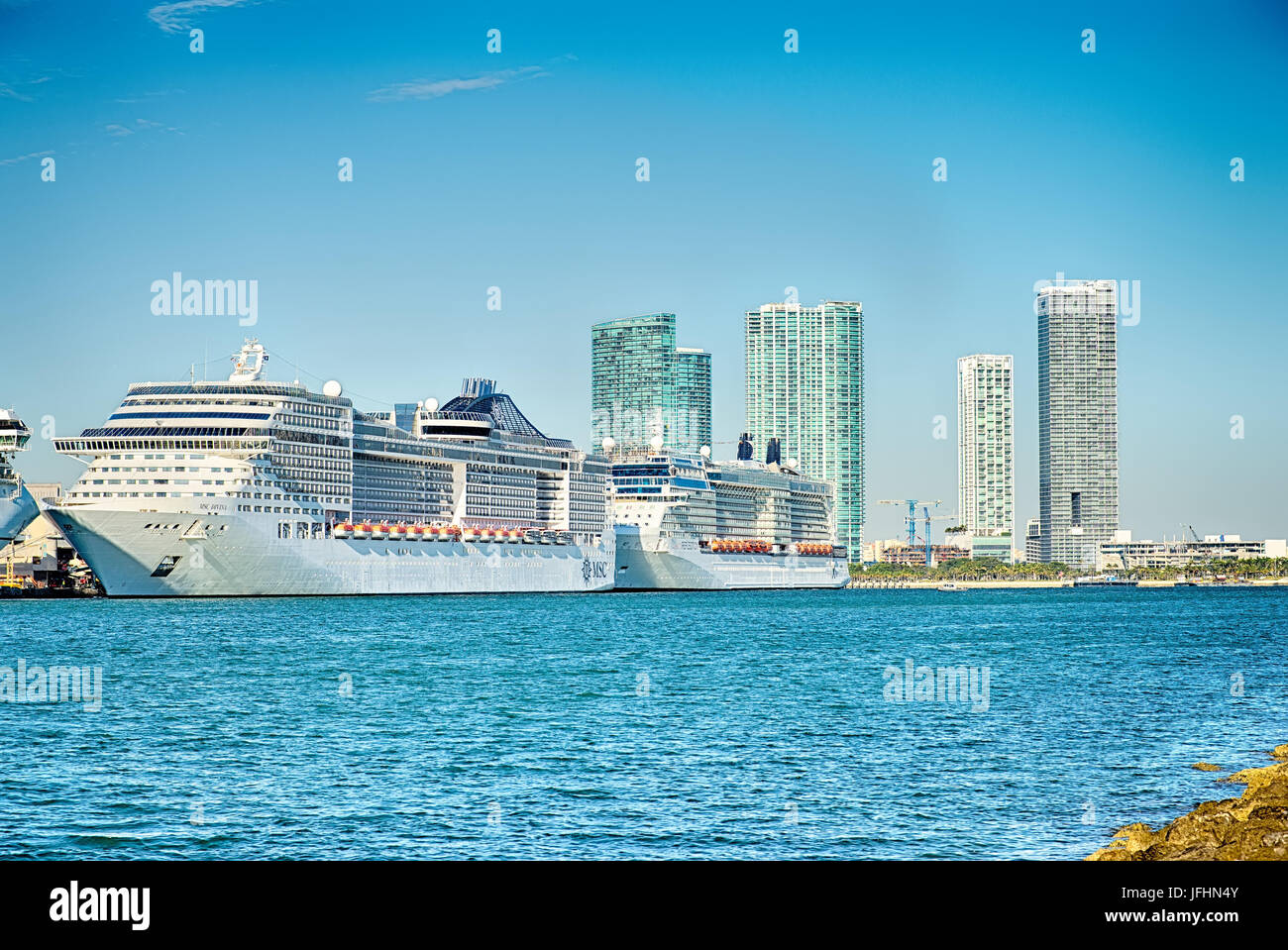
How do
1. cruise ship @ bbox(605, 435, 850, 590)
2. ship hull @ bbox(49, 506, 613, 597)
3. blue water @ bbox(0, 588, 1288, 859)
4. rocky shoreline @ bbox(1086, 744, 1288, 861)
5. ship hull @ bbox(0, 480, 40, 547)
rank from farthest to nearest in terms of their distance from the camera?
cruise ship @ bbox(605, 435, 850, 590), ship hull @ bbox(0, 480, 40, 547), ship hull @ bbox(49, 506, 613, 597), blue water @ bbox(0, 588, 1288, 859), rocky shoreline @ bbox(1086, 744, 1288, 861)

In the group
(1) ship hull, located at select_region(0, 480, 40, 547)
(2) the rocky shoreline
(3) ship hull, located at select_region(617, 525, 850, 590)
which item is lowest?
(3) ship hull, located at select_region(617, 525, 850, 590)

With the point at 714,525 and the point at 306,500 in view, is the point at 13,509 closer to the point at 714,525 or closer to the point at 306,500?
the point at 306,500

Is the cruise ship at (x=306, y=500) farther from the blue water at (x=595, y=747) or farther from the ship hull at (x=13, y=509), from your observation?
the blue water at (x=595, y=747)

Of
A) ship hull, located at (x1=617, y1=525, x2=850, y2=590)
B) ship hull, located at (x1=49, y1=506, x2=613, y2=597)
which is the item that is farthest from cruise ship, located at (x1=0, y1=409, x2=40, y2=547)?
ship hull, located at (x1=617, y1=525, x2=850, y2=590)

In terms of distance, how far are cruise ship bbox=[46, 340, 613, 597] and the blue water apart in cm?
2114

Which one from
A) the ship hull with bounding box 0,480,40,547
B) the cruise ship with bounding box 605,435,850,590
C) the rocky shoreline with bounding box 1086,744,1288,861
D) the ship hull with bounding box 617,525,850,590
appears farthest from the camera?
the cruise ship with bounding box 605,435,850,590

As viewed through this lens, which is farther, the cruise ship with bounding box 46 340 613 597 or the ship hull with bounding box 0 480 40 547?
the ship hull with bounding box 0 480 40 547

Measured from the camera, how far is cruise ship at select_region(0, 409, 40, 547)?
91250 mm

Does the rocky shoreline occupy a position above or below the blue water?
above

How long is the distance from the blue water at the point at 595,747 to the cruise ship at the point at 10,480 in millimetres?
34815

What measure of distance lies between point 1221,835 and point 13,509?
88.8 meters

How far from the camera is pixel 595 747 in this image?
95.0 feet

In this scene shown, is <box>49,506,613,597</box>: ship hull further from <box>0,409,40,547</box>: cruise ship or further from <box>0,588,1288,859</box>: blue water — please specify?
<box>0,588,1288,859</box>: blue water
